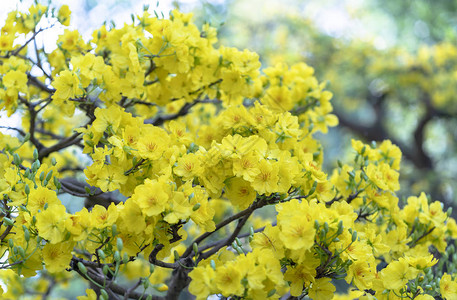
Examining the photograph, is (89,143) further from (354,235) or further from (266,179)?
(354,235)

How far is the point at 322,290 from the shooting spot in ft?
3.23

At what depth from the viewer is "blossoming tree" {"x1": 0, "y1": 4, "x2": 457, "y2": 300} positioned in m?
0.92

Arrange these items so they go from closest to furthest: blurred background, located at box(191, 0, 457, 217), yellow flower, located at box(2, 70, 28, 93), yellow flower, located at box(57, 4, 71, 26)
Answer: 1. yellow flower, located at box(2, 70, 28, 93)
2. yellow flower, located at box(57, 4, 71, 26)
3. blurred background, located at box(191, 0, 457, 217)

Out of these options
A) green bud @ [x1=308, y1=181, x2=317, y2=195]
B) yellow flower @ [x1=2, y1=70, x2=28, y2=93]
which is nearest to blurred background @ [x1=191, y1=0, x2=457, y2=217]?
yellow flower @ [x1=2, y1=70, x2=28, y2=93]

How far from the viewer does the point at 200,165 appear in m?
1.02

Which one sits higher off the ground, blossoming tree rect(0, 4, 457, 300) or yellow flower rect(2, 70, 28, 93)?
yellow flower rect(2, 70, 28, 93)

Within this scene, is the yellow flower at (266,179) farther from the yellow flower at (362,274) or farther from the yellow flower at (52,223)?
the yellow flower at (52,223)

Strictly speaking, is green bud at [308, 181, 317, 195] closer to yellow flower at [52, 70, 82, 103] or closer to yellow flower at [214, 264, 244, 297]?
yellow flower at [214, 264, 244, 297]

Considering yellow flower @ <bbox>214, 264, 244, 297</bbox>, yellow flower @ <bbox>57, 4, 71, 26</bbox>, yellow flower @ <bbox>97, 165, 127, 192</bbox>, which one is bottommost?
yellow flower @ <bbox>214, 264, 244, 297</bbox>

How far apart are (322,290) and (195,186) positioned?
362mm

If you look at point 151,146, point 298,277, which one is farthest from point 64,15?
point 298,277

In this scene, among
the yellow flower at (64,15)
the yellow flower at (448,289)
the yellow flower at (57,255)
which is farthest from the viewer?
the yellow flower at (64,15)

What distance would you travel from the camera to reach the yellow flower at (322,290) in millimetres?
976

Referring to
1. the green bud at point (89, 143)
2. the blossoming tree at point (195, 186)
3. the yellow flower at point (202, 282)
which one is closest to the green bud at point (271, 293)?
the blossoming tree at point (195, 186)
